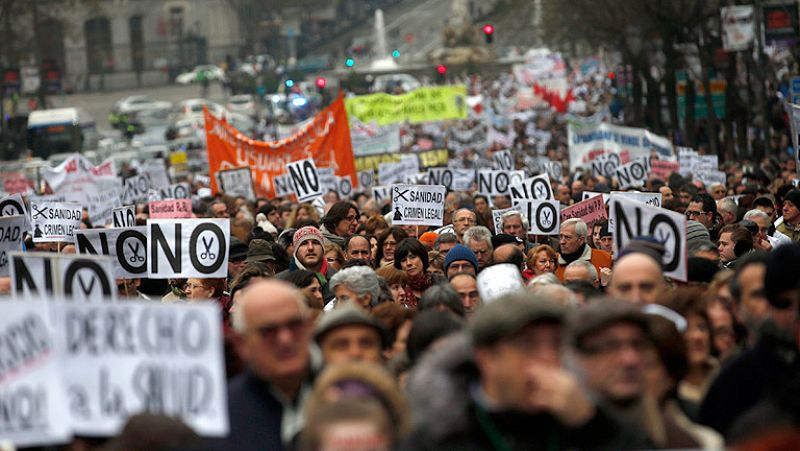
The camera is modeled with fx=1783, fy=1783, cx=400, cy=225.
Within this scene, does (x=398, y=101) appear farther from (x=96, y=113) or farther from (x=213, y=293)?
(x=96, y=113)

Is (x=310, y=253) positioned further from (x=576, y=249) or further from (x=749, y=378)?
(x=749, y=378)

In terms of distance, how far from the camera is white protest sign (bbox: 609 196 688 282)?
31.3ft

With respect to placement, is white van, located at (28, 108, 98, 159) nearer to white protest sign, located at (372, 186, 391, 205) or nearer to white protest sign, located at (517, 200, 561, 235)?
white protest sign, located at (372, 186, 391, 205)

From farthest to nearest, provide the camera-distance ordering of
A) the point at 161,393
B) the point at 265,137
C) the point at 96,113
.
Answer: the point at 96,113
the point at 265,137
the point at 161,393

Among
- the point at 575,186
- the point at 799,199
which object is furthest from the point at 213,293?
the point at 575,186

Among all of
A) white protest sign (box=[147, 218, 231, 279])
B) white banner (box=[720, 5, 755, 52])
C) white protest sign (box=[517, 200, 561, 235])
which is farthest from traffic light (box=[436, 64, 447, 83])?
white protest sign (box=[147, 218, 231, 279])

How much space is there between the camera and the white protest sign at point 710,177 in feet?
83.1

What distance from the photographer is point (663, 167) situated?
93.5 feet

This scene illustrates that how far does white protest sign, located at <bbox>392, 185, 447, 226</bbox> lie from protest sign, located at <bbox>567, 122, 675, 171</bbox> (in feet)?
44.5

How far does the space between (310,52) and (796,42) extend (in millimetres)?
57308

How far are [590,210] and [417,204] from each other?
6.41 ft

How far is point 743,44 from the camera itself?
35.0 m

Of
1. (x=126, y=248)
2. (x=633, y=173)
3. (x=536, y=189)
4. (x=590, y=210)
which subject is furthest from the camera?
(x=633, y=173)

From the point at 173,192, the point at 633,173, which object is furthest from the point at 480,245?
the point at 173,192
